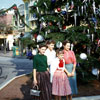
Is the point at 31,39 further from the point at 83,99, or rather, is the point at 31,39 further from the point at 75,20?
the point at 83,99

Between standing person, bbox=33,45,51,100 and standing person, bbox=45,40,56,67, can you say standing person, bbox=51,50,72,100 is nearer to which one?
standing person, bbox=45,40,56,67

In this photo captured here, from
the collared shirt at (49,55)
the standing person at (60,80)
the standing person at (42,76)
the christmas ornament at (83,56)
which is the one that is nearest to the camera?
the standing person at (42,76)

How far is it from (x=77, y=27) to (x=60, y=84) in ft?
12.2

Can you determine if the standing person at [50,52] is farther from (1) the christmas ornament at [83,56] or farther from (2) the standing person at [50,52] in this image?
(1) the christmas ornament at [83,56]

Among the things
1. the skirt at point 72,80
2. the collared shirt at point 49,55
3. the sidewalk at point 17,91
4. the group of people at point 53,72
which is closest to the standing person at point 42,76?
the group of people at point 53,72

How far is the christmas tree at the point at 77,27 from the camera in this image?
399 inches

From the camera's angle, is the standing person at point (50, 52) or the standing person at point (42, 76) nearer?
the standing person at point (42, 76)

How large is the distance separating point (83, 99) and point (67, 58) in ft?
4.94

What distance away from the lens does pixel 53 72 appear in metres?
6.91


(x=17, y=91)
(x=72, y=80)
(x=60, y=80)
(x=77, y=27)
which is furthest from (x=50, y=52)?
(x=77, y=27)

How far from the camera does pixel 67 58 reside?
736 cm

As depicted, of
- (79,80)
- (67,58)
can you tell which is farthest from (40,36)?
(67,58)

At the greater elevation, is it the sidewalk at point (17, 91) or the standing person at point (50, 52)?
the standing person at point (50, 52)

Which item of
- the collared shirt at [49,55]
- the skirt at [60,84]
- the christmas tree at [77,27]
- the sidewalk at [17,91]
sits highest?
the christmas tree at [77,27]
